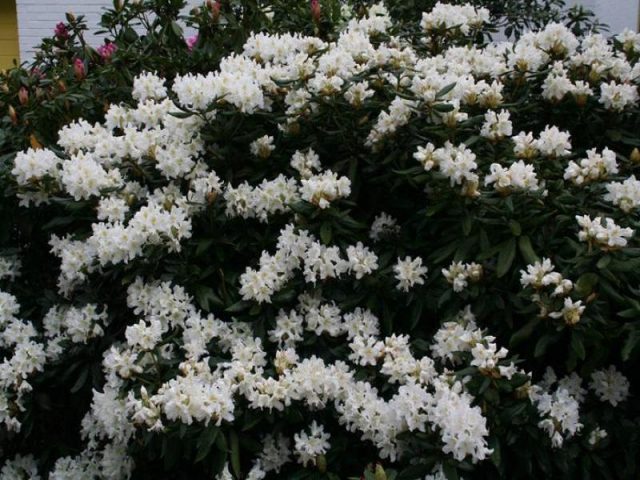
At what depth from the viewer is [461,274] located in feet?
8.61

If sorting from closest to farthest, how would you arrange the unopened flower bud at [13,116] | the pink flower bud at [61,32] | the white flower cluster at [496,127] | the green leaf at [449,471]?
1. the green leaf at [449,471]
2. the white flower cluster at [496,127]
3. the unopened flower bud at [13,116]
4. the pink flower bud at [61,32]

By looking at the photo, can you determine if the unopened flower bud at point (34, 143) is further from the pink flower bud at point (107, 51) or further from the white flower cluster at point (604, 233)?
the white flower cluster at point (604, 233)

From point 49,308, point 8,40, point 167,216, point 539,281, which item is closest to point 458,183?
point 539,281

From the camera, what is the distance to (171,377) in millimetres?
2580

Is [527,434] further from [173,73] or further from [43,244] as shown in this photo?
[173,73]

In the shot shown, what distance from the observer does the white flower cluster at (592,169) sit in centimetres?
267

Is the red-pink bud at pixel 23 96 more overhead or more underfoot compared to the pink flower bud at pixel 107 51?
more underfoot

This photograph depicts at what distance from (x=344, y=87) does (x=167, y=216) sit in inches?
28.7

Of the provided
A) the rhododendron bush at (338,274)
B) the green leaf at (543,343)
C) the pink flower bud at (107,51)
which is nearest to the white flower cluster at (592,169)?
the rhododendron bush at (338,274)

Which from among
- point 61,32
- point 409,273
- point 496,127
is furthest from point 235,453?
point 61,32

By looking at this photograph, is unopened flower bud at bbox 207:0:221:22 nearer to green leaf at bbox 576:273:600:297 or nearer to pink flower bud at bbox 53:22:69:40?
pink flower bud at bbox 53:22:69:40

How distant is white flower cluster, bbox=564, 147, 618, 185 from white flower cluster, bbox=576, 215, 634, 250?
226mm

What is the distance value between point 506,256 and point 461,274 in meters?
0.15

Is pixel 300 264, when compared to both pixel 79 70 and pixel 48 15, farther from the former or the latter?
pixel 48 15
